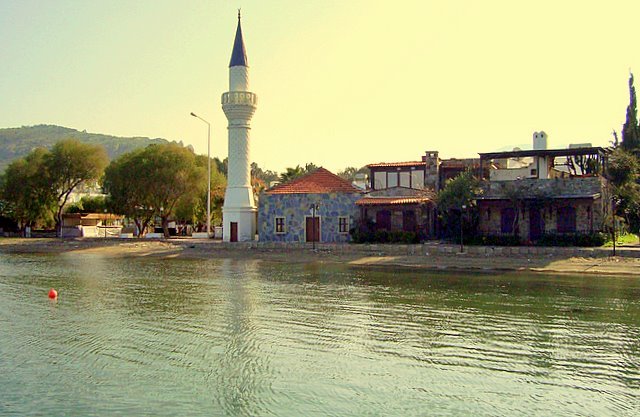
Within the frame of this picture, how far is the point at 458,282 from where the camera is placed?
24.5 meters

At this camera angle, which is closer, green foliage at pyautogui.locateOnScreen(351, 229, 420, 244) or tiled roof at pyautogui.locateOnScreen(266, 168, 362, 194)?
green foliage at pyautogui.locateOnScreen(351, 229, 420, 244)

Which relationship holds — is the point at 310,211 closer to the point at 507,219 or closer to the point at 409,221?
the point at 409,221

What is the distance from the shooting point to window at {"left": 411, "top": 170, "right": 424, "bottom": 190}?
42.4 meters

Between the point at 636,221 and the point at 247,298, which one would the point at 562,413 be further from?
the point at 636,221

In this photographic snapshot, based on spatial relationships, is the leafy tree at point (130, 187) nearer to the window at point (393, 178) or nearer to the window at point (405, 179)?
the window at point (393, 178)

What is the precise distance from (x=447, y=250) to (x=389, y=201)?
6014mm

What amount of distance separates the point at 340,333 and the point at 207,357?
3406mm

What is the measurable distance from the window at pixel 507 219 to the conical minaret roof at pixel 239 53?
19.4 metres

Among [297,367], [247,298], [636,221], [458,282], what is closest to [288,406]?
[297,367]

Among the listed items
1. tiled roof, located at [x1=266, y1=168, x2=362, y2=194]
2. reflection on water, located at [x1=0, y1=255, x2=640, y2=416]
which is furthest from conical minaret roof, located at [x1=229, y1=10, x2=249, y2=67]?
reflection on water, located at [x1=0, y1=255, x2=640, y2=416]

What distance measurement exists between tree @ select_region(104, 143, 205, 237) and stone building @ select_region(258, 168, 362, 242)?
9838mm

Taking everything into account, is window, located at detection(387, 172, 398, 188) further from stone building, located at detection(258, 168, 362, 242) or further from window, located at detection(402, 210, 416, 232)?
window, located at detection(402, 210, 416, 232)

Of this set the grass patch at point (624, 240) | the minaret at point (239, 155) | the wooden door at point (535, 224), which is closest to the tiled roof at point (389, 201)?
the wooden door at point (535, 224)

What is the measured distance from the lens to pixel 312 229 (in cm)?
4094
